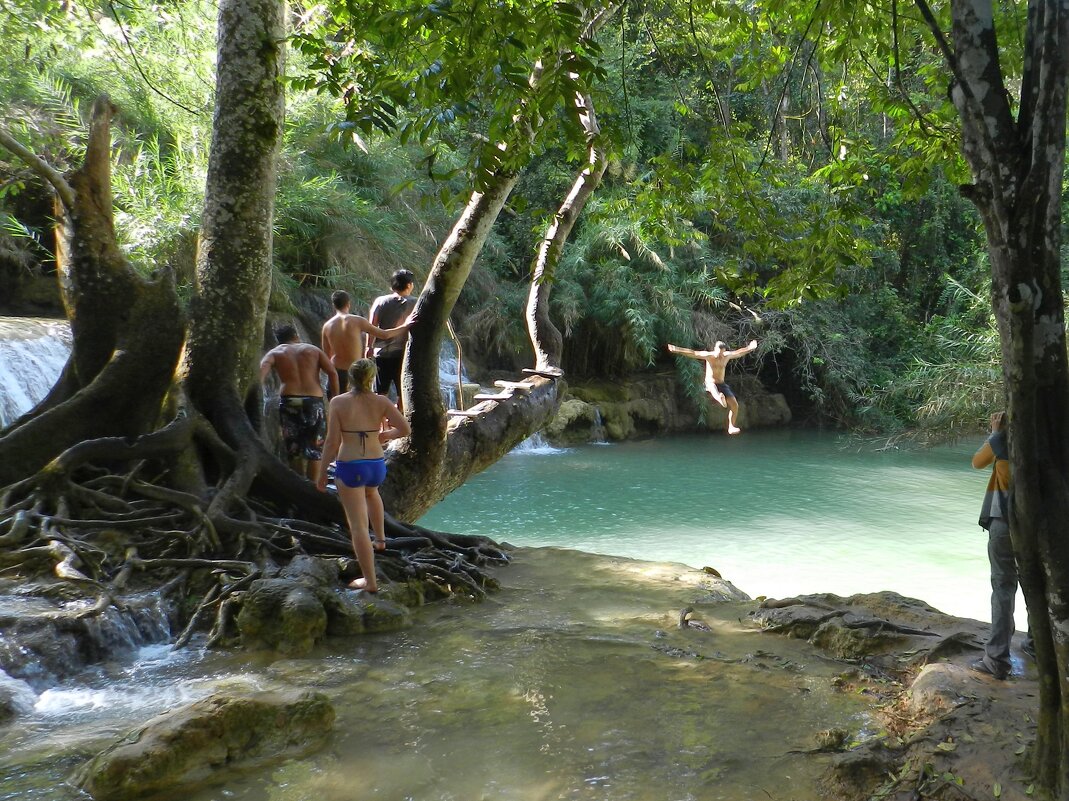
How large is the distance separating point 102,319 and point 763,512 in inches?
474

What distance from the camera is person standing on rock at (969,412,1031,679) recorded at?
4.72m

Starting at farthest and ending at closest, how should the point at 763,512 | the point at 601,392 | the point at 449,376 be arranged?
the point at 601,392, the point at 449,376, the point at 763,512

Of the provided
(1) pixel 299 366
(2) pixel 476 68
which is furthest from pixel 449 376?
(2) pixel 476 68

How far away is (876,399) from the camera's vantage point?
23609 millimetres

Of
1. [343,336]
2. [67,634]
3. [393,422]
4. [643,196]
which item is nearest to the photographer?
[67,634]

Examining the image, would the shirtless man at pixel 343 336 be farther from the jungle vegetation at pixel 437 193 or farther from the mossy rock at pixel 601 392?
the mossy rock at pixel 601 392

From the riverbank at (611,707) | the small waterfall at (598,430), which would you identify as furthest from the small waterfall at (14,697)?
the small waterfall at (598,430)

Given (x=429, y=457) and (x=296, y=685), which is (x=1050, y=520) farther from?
(x=429, y=457)

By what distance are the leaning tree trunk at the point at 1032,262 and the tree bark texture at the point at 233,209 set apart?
225 inches

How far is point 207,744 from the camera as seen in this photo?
3.79 meters

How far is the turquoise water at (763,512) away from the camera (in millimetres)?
12484

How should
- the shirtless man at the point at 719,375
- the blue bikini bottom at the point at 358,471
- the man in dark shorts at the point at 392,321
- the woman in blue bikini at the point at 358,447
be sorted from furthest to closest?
the shirtless man at the point at 719,375, the man in dark shorts at the point at 392,321, the blue bikini bottom at the point at 358,471, the woman in blue bikini at the point at 358,447

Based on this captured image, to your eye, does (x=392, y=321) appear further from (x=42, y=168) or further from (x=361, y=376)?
(x=42, y=168)

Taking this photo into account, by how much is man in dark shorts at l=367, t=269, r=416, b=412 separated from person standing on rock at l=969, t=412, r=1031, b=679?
4.98 metres
